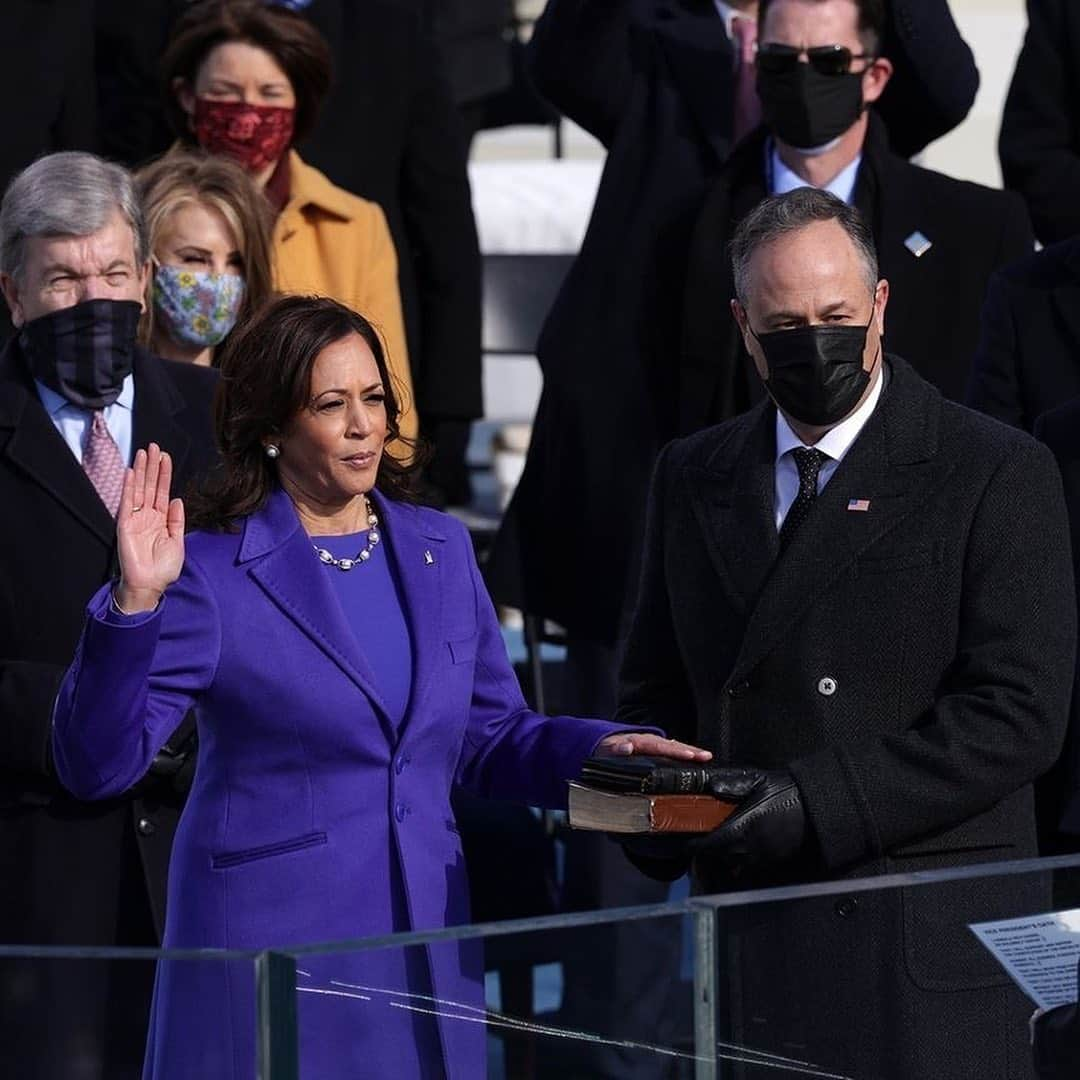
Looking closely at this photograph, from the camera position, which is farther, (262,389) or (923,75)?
(923,75)

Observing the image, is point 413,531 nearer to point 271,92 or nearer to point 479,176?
point 271,92

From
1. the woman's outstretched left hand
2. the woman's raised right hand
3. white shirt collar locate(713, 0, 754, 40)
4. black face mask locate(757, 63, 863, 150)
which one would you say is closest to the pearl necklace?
the woman's raised right hand

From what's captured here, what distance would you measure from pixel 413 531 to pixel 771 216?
0.66 metres

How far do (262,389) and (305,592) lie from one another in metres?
0.28

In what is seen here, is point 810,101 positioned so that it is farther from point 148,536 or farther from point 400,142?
point 148,536

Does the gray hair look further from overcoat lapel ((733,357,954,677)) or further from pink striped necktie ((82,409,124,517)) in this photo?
overcoat lapel ((733,357,954,677))

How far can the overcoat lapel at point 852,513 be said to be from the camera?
3.39 m

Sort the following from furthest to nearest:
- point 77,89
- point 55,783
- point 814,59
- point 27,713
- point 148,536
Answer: point 77,89, point 814,59, point 55,783, point 27,713, point 148,536

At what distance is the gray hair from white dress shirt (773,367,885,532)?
128 centimetres

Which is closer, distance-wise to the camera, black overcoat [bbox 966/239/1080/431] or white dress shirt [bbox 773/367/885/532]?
white dress shirt [bbox 773/367/885/532]

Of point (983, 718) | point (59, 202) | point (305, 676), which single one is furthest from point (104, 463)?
point (983, 718)

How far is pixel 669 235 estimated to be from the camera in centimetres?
486

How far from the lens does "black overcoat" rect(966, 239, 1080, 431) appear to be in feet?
13.9

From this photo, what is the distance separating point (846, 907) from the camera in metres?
2.87
